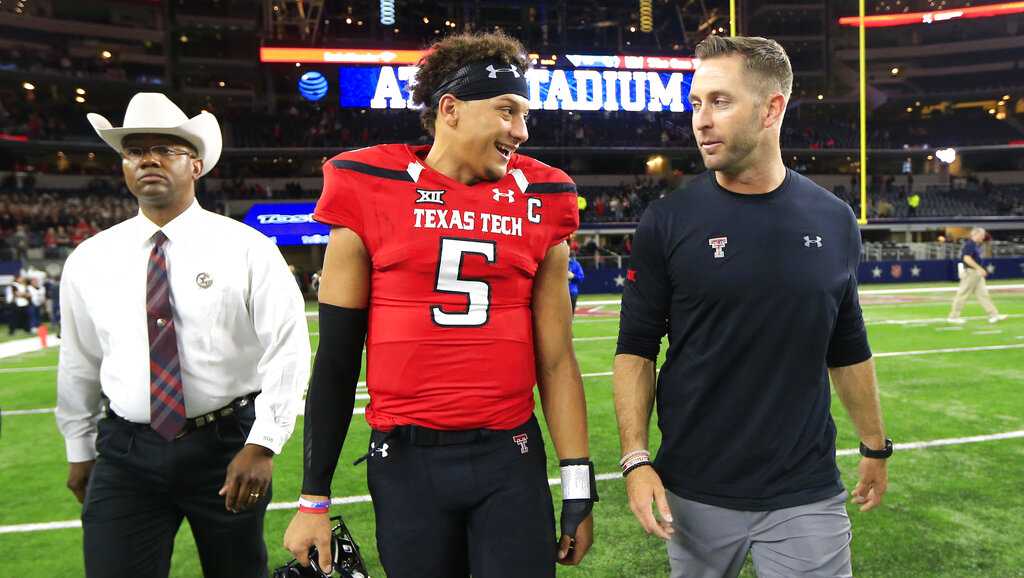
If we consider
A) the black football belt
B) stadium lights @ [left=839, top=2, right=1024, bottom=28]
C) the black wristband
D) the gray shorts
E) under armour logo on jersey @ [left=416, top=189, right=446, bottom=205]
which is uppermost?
stadium lights @ [left=839, top=2, right=1024, bottom=28]

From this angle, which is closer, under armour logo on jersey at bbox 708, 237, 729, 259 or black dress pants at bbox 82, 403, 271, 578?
under armour logo on jersey at bbox 708, 237, 729, 259

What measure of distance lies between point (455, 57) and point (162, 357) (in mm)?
1544

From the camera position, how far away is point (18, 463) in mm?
6855

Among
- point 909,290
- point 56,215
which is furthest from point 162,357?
point 56,215

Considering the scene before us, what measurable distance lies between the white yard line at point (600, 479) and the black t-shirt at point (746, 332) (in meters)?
2.20

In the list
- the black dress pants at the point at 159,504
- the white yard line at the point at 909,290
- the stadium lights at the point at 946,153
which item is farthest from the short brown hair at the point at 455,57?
the stadium lights at the point at 946,153

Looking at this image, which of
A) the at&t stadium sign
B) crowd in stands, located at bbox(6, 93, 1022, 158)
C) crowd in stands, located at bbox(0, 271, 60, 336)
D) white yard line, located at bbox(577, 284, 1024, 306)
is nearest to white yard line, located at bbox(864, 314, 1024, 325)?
white yard line, located at bbox(577, 284, 1024, 306)

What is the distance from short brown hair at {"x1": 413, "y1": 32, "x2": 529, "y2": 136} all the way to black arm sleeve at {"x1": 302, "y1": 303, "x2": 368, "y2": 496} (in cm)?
71

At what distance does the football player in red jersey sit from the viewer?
212cm

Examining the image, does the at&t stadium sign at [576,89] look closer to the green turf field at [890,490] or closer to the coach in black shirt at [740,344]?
the green turf field at [890,490]

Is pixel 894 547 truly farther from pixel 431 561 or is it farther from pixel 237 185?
pixel 237 185

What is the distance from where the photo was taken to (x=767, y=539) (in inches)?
90.3

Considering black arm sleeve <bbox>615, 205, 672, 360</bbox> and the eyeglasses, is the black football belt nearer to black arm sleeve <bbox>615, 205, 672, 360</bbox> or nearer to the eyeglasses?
A: black arm sleeve <bbox>615, 205, 672, 360</bbox>

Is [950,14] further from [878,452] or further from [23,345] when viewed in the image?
[878,452]
